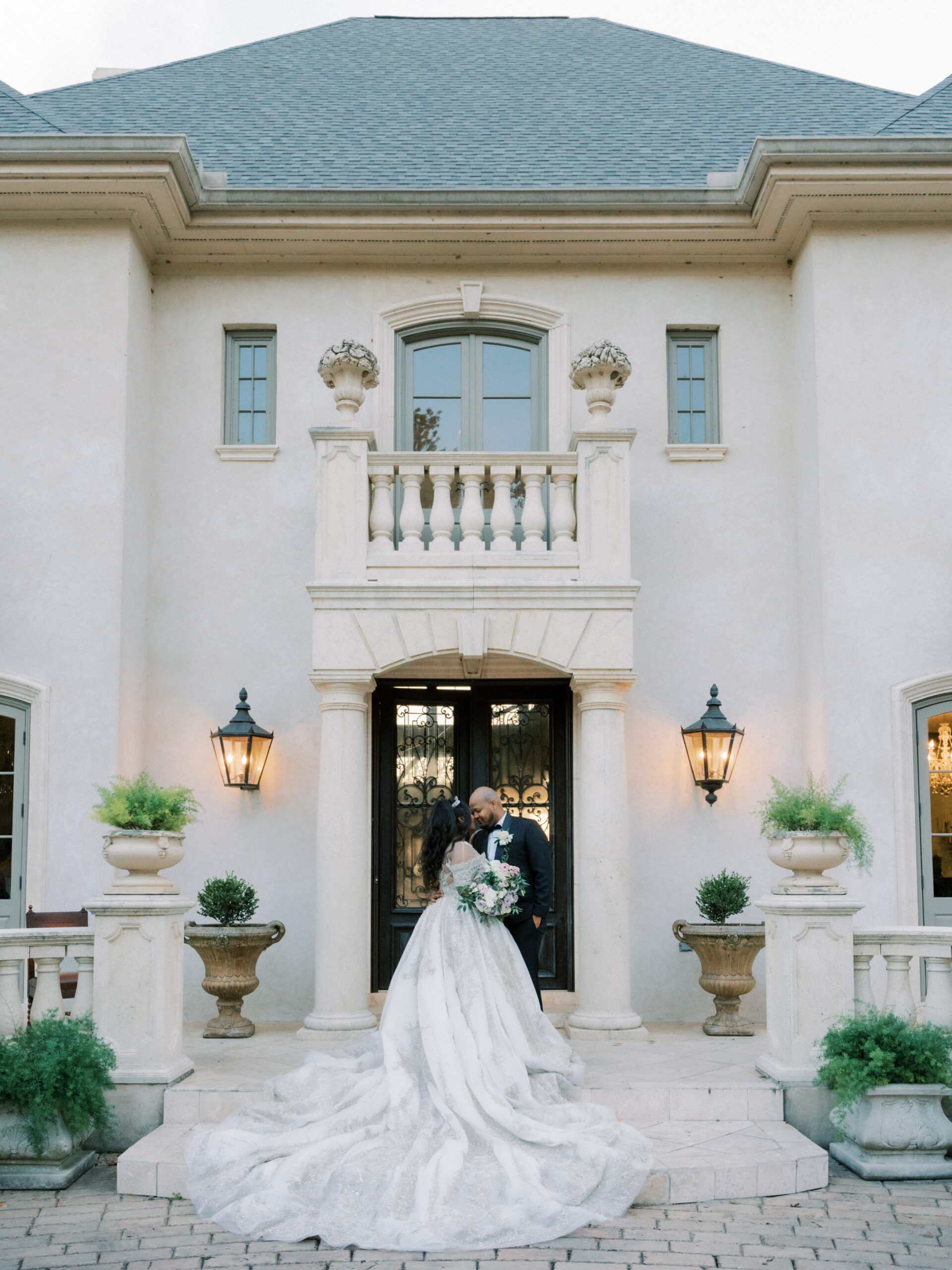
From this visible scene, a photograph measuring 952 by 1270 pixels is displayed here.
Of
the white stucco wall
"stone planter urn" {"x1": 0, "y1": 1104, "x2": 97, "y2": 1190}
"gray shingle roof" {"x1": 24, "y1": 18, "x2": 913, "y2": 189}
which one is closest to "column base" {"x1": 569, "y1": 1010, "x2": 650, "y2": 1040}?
the white stucco wall

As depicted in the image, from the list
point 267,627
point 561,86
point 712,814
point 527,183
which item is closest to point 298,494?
point 267,627

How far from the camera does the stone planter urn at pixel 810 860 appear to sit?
7395 mm

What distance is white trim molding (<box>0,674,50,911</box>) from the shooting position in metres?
9.11

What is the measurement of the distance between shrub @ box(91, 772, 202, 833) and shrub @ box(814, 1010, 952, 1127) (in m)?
4.12

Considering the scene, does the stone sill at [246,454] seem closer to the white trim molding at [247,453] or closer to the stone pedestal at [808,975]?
the white trim molding at [247,453]

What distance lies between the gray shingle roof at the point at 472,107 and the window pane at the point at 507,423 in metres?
1.80

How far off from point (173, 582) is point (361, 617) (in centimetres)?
226

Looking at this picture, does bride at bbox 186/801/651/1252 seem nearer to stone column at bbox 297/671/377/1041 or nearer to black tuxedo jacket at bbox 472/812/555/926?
black tuxedo jacket at bbox 472/812/555/926

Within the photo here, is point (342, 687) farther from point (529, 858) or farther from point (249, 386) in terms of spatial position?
point (249, 386)

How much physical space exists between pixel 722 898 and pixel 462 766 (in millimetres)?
2404

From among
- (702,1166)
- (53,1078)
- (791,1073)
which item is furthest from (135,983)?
(791,1073)

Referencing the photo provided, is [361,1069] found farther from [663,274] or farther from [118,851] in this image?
[663,274]

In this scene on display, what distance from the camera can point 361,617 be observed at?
28.6 ft

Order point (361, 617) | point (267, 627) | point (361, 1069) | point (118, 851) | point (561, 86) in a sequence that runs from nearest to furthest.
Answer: point (361, 1069)
point (118, 851)
point (361, 617)
point (267, 627)
point (561, 86)
